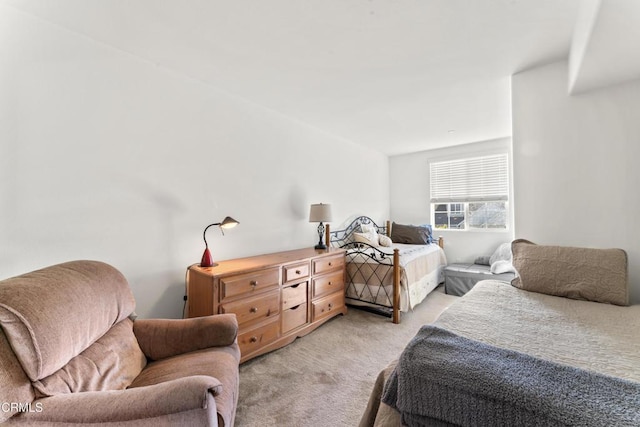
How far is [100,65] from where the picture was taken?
6.17 feet

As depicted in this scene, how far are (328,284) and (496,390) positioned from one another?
224 centimetres

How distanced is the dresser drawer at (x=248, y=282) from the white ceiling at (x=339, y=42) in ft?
5.68

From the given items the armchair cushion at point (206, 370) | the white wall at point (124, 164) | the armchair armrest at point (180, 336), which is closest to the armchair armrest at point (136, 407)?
the armchair cushion at point (206, 370)

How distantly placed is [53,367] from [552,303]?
254 cm

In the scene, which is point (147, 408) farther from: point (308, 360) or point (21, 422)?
point (308, 360)

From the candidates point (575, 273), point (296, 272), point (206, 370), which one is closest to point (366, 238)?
point (296, 272)

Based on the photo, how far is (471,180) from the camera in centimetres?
474

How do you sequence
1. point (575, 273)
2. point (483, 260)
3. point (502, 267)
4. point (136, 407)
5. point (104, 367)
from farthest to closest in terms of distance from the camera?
1. point (483, 260)
2. point (502, 267)
3. point (575, 273)
4. point (104, 367)
5. point (136, 407)

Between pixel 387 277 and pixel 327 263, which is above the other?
pixel 327 263

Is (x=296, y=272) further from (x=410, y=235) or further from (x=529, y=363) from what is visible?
(x=410, y=235)


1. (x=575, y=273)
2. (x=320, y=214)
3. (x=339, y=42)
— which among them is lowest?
(x=575, y=273)

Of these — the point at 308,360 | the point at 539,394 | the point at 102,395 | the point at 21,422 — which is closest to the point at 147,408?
the point at 102,395

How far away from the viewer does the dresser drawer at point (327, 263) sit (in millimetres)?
2852

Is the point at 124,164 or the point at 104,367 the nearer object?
the point at 104,367
